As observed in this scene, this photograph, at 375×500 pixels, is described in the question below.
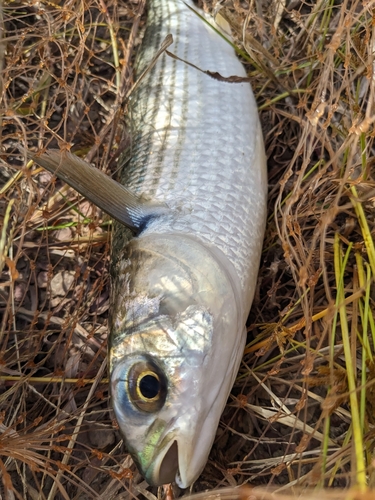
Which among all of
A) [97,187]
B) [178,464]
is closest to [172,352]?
[178,464]

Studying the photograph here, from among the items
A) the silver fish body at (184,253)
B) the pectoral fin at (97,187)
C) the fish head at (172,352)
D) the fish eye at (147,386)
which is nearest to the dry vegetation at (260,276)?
the pectoral fin at (97,187)

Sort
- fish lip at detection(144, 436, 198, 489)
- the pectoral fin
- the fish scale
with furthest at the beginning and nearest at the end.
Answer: the fish scale < the pectoral fin < fish lip at detection(144, 436, 198, 489)

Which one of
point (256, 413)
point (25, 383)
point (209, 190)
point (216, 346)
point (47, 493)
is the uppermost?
point (209, 190)

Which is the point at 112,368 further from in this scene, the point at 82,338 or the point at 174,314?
the point at 82,338

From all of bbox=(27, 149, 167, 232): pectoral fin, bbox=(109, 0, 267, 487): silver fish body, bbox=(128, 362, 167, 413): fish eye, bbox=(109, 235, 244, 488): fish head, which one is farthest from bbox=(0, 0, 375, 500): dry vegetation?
bbox=(128, 362, 167, 413): fish eye

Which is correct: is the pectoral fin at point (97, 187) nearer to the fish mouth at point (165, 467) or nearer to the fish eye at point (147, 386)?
the fish eye at point (147, 386)

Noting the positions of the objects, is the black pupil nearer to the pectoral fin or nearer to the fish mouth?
the fish mouth

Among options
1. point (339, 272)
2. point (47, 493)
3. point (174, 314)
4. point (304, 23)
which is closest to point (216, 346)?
point (174, 314)
